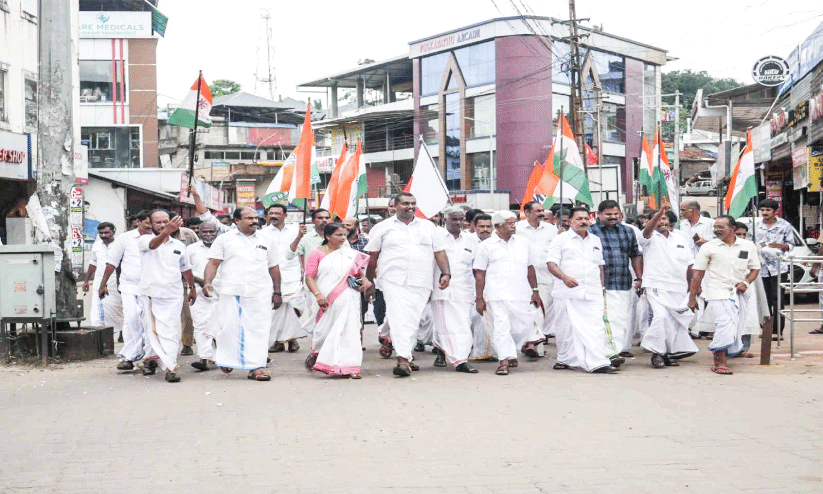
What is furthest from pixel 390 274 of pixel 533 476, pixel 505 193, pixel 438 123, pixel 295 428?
pixel 438 123

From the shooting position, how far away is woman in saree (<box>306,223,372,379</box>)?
9.17 meters

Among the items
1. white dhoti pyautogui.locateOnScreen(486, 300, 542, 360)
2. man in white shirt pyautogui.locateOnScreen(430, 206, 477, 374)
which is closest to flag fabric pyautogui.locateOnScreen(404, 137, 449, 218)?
man in white shirt pyautogui.locateOnScreen(430, 206, 477, 374)

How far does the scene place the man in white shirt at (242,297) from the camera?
9156mm

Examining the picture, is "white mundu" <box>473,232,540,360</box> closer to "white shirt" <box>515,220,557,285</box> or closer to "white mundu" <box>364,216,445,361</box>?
"white mundu" <box>364,216,445,361</box>

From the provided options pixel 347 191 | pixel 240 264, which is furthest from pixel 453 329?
pixel 347 191

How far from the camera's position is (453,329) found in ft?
31.8

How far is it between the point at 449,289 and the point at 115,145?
4056cm

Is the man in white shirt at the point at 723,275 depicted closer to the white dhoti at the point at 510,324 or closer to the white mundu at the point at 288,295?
the white dhoti at the point at 510,324

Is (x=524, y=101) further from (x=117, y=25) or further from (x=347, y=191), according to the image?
(x=347, y=191)

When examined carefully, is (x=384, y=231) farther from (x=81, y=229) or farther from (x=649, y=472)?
(x=81, y=229)

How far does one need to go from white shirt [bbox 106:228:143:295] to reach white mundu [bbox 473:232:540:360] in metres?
3.51

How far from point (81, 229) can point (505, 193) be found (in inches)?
1054

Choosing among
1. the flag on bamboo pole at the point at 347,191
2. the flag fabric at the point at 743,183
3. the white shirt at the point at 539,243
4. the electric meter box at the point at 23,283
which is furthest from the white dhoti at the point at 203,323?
the flag fabric at the point at 743,183

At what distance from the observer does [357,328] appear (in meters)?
9.27
